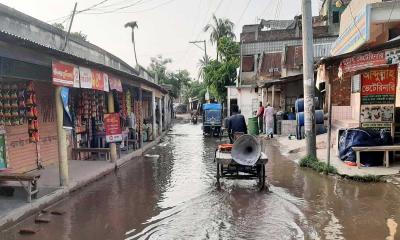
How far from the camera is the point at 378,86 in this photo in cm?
1179

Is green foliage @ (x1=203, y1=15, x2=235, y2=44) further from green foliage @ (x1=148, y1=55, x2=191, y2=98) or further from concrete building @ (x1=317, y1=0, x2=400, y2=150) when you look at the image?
concrete building @ (x1=317, y1=0, x2=400, y2=150)

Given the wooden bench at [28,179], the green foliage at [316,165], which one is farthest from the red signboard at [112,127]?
the green foliage at [316,165]

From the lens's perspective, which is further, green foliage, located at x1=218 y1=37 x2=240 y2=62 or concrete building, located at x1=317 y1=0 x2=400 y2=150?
green foliage, located at x1=218 y1=37 x2=240 y2=62

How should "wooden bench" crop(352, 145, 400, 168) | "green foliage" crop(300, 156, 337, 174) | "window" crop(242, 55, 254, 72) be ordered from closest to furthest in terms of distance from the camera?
1. "wooden bench" crop(352, 145, 400, 168)
2. "green foliage" crop(300, 156, 337, 174)
3. "window" crop(242, 55, 254, 72)

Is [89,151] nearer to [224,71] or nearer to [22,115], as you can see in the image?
[22,115]

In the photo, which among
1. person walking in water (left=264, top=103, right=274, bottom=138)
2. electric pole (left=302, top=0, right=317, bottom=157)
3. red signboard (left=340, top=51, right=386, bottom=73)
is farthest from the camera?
person walking in water (left=264, top=103, right=274, bottom=138)

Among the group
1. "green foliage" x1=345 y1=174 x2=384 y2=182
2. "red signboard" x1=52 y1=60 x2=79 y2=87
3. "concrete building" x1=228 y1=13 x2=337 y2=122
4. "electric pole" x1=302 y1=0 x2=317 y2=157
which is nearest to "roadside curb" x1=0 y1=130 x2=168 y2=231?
"red signboard" x1=52 y1=60 x2=79 y2=87

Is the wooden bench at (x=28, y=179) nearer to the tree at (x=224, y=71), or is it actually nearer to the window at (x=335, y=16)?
the tree at (x=224, y=71)

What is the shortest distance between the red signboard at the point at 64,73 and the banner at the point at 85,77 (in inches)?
9.6

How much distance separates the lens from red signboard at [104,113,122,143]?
13.4 meters

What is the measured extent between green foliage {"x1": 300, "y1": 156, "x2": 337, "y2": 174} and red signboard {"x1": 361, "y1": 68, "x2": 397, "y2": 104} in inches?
87.8

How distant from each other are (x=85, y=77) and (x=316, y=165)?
22.6 ft

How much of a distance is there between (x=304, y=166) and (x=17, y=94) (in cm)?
835

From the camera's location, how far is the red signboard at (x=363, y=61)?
9.20 meters
